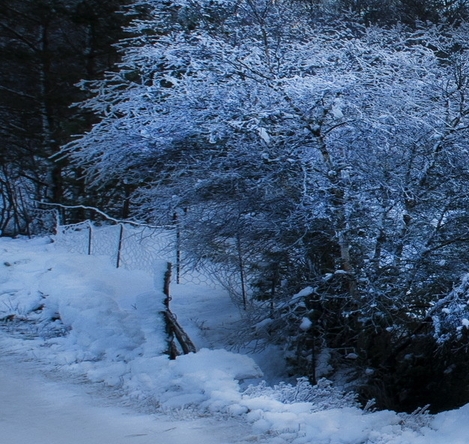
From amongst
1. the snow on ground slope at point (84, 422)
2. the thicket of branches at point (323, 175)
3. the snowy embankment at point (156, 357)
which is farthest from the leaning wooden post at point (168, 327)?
the snow on ground slope at point (84, 422)

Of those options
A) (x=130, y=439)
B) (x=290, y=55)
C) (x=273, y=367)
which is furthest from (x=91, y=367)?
(x=290, y=55)

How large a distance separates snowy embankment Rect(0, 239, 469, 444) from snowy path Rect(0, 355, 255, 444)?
0.72ft

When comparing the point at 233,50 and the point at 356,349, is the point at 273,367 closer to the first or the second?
the point at 356,349

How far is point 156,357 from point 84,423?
1722 mm

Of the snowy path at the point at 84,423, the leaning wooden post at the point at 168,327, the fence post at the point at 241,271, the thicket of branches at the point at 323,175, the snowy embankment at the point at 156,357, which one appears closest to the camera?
the snowy path at the point at 84,423

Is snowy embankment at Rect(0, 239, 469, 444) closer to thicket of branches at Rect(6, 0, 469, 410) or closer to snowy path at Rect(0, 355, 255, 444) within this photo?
snowy path at Rect(0, 355, 255, 444)

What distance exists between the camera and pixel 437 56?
380 inches

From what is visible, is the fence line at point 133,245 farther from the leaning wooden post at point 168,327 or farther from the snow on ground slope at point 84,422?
the snow on ground slope at point 84,422

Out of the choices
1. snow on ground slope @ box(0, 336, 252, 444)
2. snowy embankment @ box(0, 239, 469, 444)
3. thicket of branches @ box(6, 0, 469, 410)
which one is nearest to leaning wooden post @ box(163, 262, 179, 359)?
snowy embankment @ box(0, 239, 469, 444)

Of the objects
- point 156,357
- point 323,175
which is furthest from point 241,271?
point 156,357

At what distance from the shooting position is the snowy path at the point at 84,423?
482 cm

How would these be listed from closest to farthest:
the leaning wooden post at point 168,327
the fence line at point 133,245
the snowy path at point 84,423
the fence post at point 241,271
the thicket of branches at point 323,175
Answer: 1. the snowy path at point 84,423
2. the leaning wooden post at point 168,327
3. the thicket of branches at point 323,175
4. the fence post at point 241,271
5. the fence line at point 133,245

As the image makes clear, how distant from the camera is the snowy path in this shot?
15.8 ft

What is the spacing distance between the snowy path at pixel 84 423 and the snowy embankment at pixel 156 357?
22cm
